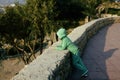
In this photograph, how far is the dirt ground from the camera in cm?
2465

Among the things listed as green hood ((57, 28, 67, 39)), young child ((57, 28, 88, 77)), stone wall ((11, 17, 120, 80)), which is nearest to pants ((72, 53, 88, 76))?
young child ((57, 28, 88, 77))

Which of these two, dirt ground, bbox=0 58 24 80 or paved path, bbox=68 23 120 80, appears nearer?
paved path, bbox=68 23 120 80

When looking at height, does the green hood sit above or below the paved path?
above

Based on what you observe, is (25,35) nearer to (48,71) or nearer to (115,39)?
(115,39)

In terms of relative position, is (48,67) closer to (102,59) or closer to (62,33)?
(62,33)

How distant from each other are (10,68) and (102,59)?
1886 cm

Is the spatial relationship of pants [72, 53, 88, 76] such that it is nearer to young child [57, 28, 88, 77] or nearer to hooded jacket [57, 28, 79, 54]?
young child [57, 28, 88, 77]

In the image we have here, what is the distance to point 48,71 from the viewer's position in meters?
4.75

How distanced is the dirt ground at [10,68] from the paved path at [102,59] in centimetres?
1367

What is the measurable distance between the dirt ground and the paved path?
1367cm

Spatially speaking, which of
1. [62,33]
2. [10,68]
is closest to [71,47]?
[62,33]

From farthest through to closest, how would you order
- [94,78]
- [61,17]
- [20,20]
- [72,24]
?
1. [72,24]
2. [61,17]
3. [20,20]
4. [94,78]

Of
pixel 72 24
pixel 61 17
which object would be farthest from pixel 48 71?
pixel 72 24

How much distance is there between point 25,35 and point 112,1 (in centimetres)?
1623
